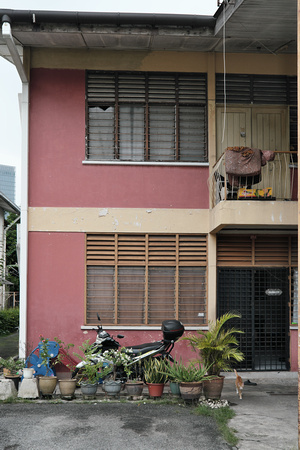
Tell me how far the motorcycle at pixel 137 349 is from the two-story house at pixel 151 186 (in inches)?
41.0

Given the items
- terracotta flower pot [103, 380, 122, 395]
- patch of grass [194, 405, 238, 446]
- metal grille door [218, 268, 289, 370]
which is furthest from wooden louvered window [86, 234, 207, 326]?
patch of grass [194, 405, 238, 446]

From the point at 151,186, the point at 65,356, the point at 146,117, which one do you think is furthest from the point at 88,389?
the point at 146,117

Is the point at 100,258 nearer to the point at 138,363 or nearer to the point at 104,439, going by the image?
the point at 138,363

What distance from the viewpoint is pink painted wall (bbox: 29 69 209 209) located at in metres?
11.9

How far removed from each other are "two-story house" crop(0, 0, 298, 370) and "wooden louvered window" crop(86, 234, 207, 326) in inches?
0.9

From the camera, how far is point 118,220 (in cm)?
1184

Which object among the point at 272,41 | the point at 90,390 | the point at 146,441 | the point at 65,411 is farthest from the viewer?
the point at 272,41

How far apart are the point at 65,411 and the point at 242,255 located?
5.04 m

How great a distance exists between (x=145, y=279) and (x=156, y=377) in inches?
101

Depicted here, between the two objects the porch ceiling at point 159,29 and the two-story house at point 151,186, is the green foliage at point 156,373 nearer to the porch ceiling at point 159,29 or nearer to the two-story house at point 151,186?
the two-story house at point 151,186

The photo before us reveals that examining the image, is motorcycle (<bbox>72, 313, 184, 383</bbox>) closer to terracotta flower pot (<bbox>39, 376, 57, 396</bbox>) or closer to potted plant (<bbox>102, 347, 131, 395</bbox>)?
potted plant (<bbox>102, 347, 131, 395</bbox>)

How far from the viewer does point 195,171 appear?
39.4ft

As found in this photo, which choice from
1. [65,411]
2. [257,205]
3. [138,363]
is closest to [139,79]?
[257,205]

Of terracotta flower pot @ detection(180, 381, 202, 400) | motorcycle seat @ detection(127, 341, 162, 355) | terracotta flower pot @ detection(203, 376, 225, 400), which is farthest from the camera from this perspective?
motorcycle seat @ detection(127, 341, 162, 355)
